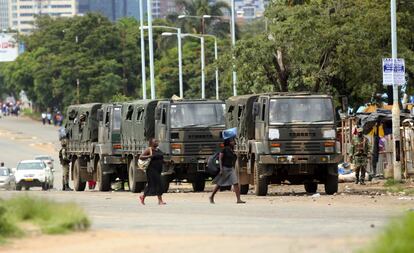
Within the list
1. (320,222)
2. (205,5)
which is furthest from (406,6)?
(205,5)

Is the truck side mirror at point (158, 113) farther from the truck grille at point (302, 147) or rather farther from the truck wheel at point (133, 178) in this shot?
the truck grille at point (302, 147)

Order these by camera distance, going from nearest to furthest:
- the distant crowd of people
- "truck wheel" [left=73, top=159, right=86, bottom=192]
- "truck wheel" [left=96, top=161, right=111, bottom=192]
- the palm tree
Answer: "truck wheel" [left=96, top=161, right=111, bottom=192], "truck wheel" [left=73, top=159, right=86, bottom=192], the palm tree, the distant crowd of people

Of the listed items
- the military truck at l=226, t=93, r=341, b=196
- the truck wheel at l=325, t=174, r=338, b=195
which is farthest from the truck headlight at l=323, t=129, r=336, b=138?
the truck wheel at l=325, t=174, r=338, b=195

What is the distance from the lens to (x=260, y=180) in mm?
36094

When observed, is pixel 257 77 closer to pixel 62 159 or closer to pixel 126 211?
pixel 62 159

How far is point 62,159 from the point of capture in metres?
51.5

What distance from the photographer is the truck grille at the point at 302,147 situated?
3575cm

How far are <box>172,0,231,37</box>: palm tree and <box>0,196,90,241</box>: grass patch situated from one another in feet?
340

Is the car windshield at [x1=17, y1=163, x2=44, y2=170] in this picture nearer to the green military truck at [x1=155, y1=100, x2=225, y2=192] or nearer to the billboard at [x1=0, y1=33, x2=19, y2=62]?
the green military truck at [x1=155, y1=100, x2=225, y2=192]

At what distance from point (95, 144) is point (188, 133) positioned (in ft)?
24.7

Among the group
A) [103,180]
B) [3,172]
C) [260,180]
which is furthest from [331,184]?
[3,172]

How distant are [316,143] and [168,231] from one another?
15.6m

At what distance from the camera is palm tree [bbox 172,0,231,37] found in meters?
128

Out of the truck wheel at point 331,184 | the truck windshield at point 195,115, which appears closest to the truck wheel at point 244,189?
the truck windshield at point 195,115
